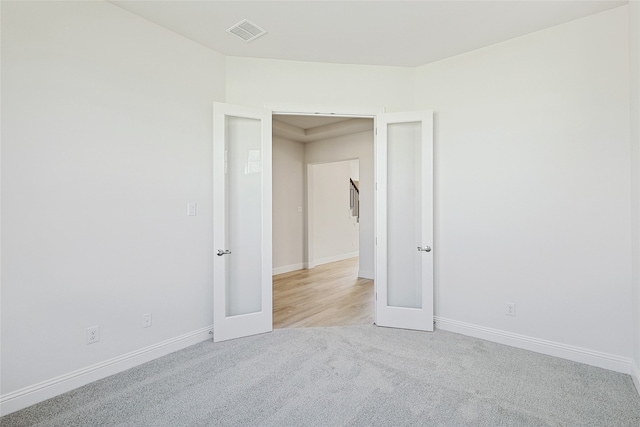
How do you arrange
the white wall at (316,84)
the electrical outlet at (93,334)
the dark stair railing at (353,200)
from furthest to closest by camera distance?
the dark stair railing at (353,200), the white wall at (316,84), the electrical outlet at (93,334)

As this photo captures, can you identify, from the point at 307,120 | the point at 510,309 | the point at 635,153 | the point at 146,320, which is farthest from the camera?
the point at 307,120

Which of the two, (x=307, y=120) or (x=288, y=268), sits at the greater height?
(x=307, y=120)

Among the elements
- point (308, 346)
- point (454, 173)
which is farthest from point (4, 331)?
point (454, 173)

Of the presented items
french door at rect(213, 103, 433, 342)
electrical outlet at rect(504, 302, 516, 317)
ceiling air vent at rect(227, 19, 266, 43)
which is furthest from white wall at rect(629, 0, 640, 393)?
ceiling air vent at rect(227, 19, 266, 43)

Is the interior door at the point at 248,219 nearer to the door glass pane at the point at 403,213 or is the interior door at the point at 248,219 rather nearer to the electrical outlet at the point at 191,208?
the electrical outlet at the point at 191,208

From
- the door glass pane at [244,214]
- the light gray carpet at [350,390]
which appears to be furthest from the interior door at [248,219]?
the light gray carpet at [350,390]

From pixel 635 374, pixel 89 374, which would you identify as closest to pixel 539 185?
pixel 635 374

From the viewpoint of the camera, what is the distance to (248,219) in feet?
10.6

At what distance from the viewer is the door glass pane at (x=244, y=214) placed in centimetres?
317

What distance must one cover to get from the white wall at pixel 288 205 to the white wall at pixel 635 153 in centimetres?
505

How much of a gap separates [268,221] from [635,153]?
3.05m

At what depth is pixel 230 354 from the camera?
2697 mm

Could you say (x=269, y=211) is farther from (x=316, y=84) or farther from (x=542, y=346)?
(x=542, y=346)

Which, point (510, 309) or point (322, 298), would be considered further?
point (322, 298)
